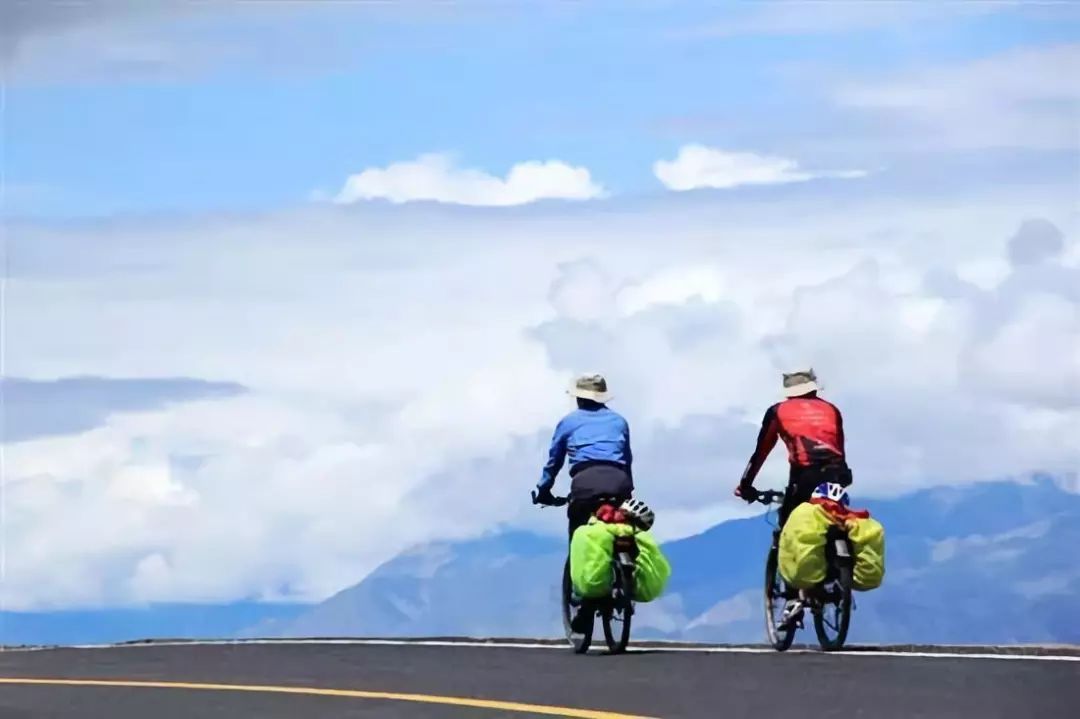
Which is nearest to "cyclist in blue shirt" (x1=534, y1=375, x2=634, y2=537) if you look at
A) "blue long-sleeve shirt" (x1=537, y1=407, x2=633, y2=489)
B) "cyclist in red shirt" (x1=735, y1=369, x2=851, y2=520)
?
"blue long-sleeve shirt" (x1=537, y1=407, x2=633, y2=489)

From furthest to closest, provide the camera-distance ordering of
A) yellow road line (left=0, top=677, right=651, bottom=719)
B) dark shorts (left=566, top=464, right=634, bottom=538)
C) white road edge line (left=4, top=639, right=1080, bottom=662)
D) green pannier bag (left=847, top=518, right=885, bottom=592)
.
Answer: dark shorts (left=566, top=464, right=634, bottom=538) → green pannier bag (left=847, top=518, right=885, bottom=592) → white road edge line (left=4, top=639, right=1080, bottom=662) → yellow road line (left=0, top=677, right=651, bottom=719)

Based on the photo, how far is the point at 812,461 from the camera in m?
18.8

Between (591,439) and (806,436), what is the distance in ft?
5.44

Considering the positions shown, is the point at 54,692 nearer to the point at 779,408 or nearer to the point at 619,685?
the point at 619,685

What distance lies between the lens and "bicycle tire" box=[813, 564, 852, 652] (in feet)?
60.0

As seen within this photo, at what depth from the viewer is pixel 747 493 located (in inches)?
762

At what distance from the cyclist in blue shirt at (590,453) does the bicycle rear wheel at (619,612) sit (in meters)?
0.66

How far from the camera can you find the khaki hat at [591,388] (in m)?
19.5

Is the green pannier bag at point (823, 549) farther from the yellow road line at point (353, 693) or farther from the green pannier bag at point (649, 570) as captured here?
the yellow road line at point (353, 693)

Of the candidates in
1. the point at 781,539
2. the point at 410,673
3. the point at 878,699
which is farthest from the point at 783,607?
the point at 878,699

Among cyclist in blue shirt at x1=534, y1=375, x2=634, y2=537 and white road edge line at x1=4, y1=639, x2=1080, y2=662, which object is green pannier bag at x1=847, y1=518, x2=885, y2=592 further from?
cyclist in blue shirt at x1=534, y1=375, x2=634, y2=537

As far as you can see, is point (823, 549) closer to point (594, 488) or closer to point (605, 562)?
point (605, 562)

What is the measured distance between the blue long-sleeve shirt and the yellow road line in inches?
141

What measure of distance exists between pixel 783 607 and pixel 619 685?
3.90 metres
